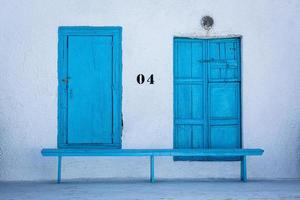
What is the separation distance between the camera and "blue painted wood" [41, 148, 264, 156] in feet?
22.7

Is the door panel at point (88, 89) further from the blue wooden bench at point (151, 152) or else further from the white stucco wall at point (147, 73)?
the blue wooden bench at point (151, 152)

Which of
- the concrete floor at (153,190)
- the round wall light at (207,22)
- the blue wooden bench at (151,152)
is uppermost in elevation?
the round wall light at (207,22)

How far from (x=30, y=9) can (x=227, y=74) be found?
3366 mm

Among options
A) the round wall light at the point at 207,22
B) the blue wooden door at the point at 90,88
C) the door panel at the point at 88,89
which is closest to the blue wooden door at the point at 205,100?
the round wall light at the point at 207,22

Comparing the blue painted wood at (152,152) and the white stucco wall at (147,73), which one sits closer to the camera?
the blue painted wood at (152,152)

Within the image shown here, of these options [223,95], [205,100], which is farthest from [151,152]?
[223,95]

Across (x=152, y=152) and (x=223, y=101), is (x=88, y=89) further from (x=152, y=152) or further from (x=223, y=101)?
(x=223, y=101)

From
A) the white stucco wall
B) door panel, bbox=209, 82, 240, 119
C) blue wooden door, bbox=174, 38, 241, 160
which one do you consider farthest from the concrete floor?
door panel, bbox=209, 82, 240, 119

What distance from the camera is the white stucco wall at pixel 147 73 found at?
728 cm

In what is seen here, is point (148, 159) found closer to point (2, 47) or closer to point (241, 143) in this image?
point (241, 143)

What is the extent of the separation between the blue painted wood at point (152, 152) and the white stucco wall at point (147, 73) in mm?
350

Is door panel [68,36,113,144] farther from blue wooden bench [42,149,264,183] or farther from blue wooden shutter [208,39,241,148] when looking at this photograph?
A: blue wooden shutter [208,39,241,148]

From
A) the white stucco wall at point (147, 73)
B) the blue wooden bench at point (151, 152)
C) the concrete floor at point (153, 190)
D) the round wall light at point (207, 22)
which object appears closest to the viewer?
the concrete floor at point (153, 190)

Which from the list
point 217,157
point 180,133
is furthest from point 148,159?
point 217,157
